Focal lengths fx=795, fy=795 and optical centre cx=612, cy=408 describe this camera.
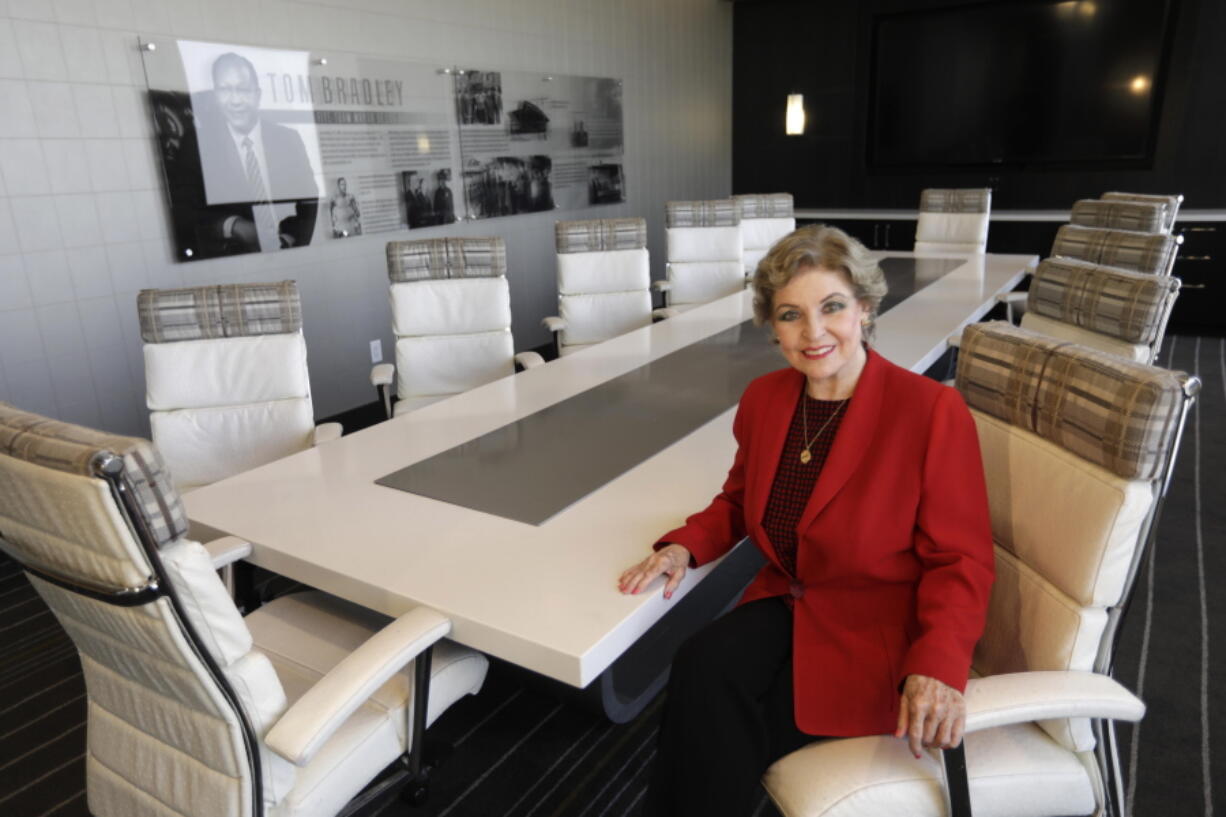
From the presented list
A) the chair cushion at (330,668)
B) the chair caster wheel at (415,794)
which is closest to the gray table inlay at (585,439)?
the chair cushion at (330,668)

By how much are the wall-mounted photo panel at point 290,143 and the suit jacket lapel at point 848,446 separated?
329 centimetres

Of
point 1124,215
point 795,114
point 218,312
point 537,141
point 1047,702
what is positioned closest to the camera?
point 1047,702

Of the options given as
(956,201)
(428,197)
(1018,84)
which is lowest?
(956,201)

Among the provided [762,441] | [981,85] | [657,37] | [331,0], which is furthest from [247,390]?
[981,85]

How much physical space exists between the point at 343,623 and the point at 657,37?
5.90m

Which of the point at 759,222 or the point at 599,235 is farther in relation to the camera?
the point at 759,222

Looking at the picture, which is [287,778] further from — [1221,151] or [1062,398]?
[1221,151]

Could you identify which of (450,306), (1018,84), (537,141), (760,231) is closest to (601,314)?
(450,306)

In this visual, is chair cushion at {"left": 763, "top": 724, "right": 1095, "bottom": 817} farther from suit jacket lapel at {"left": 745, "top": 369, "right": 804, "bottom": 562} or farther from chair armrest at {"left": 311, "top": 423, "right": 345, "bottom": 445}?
chair armrest at {"left": 311, "top": 423, "right": 345, "bottom": 445}

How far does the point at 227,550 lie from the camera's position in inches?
60.1

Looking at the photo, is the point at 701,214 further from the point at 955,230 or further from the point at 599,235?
the point at 955,230

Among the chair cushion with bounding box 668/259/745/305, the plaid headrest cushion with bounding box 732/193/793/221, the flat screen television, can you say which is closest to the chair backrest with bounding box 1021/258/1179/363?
the chair cushion with bounding box 668/259/745/305

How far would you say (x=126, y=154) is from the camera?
3344mm

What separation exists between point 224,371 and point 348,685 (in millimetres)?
1573
